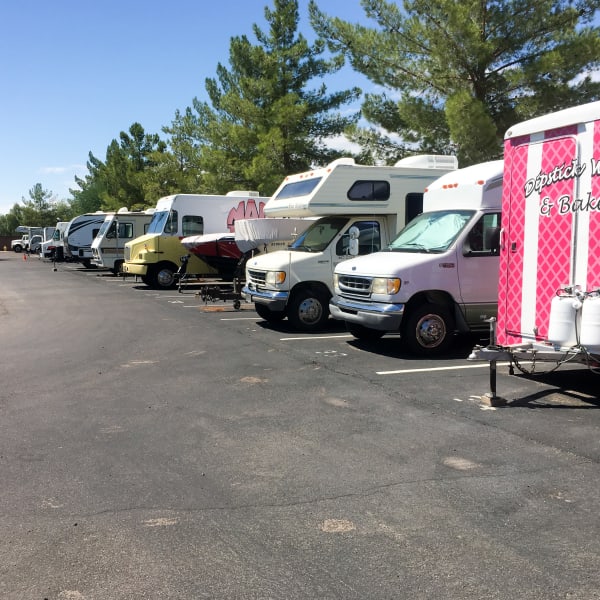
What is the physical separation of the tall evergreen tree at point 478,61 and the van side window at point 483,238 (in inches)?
387

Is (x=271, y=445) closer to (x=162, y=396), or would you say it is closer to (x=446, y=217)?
(x=162, y=396)

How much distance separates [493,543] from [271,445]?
2130 millimetres

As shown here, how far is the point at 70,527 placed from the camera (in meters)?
3.75

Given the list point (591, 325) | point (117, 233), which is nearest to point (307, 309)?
point (591, 325)

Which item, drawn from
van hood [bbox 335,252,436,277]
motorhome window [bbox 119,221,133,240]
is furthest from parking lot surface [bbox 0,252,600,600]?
Result: motorhome window [bbox 119,221,133,240]

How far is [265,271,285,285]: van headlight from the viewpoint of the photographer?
11094 mm

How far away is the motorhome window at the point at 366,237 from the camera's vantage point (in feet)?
37.8

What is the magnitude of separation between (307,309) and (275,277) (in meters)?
0.81

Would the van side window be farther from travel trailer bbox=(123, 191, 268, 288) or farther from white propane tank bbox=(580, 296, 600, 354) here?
travel trailer bbox=(123, 191, 268, 288)

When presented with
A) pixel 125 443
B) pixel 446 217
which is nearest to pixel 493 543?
pixel 125 443

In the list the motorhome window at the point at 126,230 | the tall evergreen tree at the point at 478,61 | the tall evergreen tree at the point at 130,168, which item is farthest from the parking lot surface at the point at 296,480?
the tall evergreen tree at the point at 130,168

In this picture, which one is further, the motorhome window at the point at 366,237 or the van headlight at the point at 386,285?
the motorhome window at the point at 366,237

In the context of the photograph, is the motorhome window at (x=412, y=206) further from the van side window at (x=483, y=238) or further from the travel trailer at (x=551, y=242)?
the travel trailer at (x=551, y=242)

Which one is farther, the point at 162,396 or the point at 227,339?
the point at 227,339
